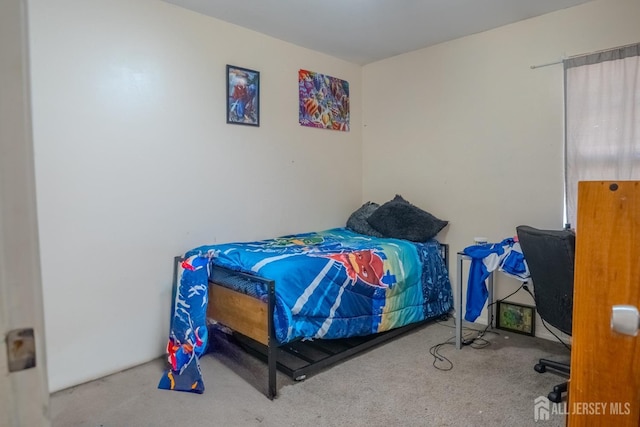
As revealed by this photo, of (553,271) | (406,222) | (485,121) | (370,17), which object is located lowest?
(553,271)

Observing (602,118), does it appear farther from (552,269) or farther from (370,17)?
(370,17)

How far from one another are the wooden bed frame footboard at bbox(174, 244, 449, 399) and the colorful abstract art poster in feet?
5.86

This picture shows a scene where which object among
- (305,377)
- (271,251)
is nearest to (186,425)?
(305,377)

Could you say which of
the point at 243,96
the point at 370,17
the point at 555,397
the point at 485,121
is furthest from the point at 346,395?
the point at 370,17

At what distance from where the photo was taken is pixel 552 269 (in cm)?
210

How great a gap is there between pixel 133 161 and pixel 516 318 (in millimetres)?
3066

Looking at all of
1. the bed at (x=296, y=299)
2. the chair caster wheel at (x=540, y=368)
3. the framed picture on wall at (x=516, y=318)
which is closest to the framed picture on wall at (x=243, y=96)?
the bed at (x=296, y=299)

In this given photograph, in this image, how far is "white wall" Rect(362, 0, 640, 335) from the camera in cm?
296

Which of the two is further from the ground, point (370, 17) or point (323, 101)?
point (370, 17)

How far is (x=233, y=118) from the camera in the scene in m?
3.16

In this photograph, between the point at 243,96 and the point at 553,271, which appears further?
the point at 243,96

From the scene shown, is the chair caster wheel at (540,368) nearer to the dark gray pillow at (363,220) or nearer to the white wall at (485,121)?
the white wall at (485,121)

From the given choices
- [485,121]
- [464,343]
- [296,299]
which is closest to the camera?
[296,299]

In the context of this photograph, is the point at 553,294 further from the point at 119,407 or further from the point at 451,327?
the point at 119,407
